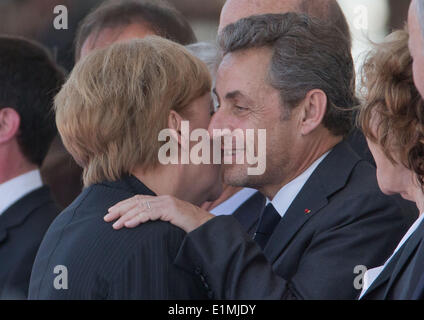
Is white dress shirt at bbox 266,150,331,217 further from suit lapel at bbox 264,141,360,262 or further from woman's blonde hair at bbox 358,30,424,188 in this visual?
woman's blonde hair at bbox 358,30,424,188

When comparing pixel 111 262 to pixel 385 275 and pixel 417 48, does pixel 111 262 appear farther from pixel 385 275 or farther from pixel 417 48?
pixel 417 48

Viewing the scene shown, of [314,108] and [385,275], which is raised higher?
[314,108]

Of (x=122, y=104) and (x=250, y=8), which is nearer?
(x=122, y=104)

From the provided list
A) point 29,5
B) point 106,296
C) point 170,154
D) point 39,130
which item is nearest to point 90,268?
point 106,296

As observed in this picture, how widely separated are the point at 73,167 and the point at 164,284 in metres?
2.41

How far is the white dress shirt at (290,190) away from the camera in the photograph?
9.48 feet

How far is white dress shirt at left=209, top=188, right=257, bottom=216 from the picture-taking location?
11.7 ft

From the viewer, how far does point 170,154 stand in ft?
8.56

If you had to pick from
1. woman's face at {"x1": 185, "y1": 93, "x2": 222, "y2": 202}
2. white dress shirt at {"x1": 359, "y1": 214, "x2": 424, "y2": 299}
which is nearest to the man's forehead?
woman's face at {"x1": 185, "y1": 93, "x2": 222, "y2": 202}

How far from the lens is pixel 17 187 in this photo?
340cm

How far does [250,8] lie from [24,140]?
44.1 inches

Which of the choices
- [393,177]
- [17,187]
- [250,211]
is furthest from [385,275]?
[17,187]

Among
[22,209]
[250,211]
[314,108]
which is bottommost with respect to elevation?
[250,211]
